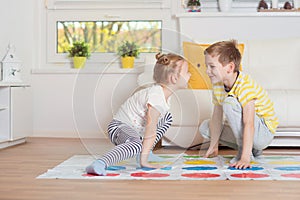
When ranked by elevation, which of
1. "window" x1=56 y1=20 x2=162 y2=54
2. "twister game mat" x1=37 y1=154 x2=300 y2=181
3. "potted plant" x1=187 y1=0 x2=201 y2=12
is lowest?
"twister game mat" x1=37 y1=154 x2=300 y2=181

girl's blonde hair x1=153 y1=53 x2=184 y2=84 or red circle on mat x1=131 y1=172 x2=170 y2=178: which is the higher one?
girl's blonde hair x1=153 y1=53 x2=184 y2=84

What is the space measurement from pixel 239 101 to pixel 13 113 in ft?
4.85

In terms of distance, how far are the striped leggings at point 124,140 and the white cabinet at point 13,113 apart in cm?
99

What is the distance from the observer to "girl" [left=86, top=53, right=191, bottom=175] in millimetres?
2135

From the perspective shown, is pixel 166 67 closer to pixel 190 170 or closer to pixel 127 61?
pixel 190 170

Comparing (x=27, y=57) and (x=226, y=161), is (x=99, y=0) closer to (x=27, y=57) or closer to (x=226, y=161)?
(x=27, y=57)

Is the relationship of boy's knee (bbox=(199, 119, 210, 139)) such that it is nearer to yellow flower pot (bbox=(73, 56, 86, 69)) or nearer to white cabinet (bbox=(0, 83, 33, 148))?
white cabinet (bbox=(0, 83, 33, 148))

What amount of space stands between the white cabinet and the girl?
1038mm

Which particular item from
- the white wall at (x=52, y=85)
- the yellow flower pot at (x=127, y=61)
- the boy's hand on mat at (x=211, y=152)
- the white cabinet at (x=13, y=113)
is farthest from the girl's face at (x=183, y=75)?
the yellow flower pot at (x=127, y=61)

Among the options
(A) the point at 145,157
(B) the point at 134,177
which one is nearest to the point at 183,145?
(A) the point at 145,157

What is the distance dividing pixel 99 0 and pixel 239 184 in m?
2.37

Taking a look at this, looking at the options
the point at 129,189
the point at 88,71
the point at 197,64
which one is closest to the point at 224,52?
the point at 129,189

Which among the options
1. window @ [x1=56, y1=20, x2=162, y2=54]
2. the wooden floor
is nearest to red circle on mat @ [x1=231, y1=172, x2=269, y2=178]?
the wooden floor

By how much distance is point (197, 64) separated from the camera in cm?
328
